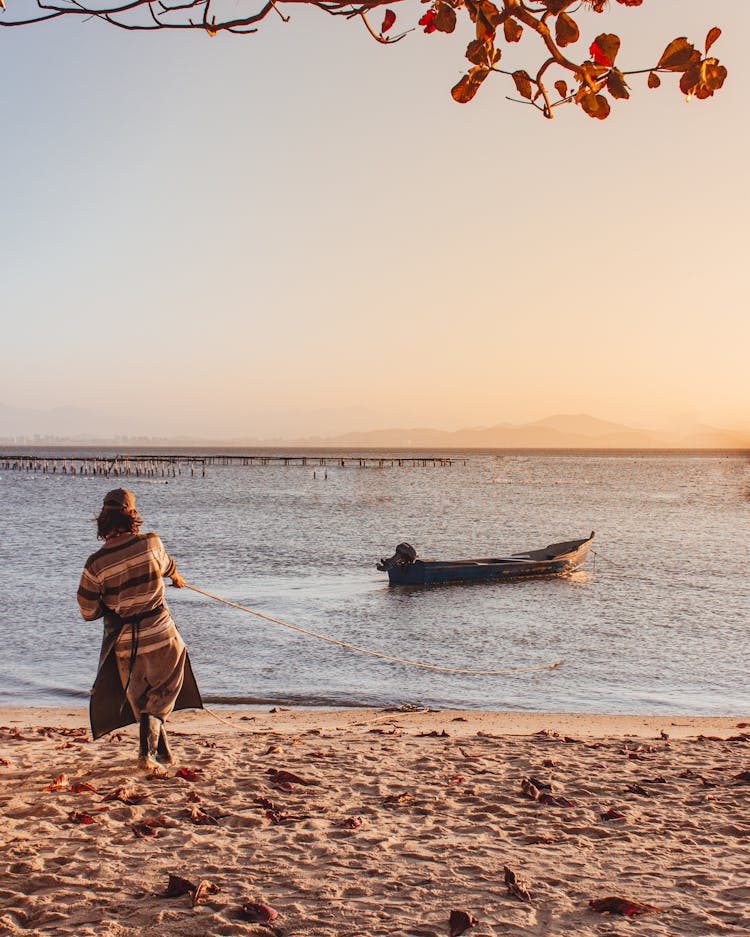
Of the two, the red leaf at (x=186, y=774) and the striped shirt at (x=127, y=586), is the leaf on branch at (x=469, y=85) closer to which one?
the striped shirt at (x=127, y=586)

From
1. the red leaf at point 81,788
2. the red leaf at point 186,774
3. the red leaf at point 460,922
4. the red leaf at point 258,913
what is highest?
the red leaf at point 460,922

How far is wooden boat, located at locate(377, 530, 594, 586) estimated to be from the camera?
2609 centimetres

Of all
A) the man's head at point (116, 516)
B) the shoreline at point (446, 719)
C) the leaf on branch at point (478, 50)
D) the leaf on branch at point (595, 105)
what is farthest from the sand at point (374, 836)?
the leaf on branch at point (478, 50)

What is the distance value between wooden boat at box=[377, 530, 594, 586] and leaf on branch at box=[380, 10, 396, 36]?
77.1ft

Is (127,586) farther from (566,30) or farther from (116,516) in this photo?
(566,30)

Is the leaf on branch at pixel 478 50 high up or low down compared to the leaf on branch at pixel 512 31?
down

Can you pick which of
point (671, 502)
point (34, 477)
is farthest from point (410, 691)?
point (34, 477)

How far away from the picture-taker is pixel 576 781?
22.0 feet

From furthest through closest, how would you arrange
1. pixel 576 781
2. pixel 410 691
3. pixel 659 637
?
pixel 659 637 → pixel 410 691 → pixel 576 781

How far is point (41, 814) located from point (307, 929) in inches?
100

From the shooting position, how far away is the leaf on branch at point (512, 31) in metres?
2.80

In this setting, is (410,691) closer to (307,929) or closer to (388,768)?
(388,768)

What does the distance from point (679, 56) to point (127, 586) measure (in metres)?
4.84

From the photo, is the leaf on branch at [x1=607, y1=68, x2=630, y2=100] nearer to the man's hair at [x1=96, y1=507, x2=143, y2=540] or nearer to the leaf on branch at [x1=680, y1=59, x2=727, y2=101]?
the leaf on branch at [x1=680, y1=59, x2=727, y2=101]
